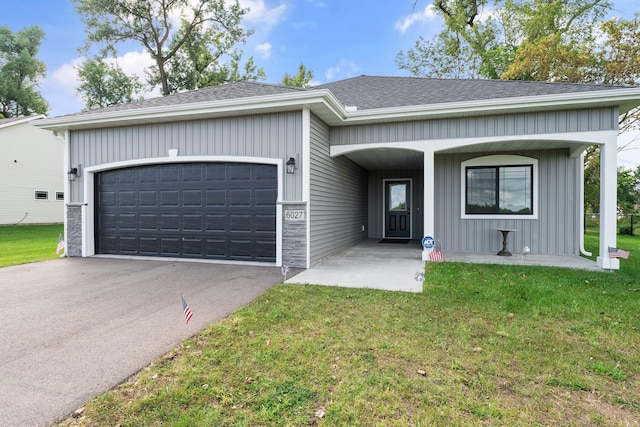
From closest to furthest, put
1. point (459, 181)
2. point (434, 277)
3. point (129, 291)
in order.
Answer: point (129, 291) < point (434, 277) < point (459, 181)

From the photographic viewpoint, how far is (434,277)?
501cm

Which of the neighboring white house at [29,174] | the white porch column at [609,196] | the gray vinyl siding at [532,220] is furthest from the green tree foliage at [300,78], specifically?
the white porch column at [609,196]

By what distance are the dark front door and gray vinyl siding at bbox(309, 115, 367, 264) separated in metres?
1.25

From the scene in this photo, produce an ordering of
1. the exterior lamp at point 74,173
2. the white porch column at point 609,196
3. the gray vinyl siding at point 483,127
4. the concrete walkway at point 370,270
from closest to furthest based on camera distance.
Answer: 1. the concrete walkway at point 370,270
2. the white porch column at point 609,196
3. the gray vinyl siding at point 483,127
4. the exterior lamp at point 74,173

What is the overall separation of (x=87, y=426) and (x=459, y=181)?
777 cm

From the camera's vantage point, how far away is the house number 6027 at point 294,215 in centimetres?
595

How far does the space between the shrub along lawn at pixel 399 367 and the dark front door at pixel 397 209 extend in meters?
6.52

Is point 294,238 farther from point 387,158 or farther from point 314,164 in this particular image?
point 387,158

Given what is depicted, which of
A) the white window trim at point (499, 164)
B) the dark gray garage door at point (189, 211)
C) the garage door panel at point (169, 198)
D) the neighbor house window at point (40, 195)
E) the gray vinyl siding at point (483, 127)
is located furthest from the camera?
the neighbor house window at point (40, 195)

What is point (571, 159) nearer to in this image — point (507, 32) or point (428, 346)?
point (428, 346)

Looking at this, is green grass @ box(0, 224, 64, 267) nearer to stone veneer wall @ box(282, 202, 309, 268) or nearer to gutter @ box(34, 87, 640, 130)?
gutter @ box(34, 87, 640, 130)

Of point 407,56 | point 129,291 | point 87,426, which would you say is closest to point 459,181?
point 129,291

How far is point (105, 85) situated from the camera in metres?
22.6

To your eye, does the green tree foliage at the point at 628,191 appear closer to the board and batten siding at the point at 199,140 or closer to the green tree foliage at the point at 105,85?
the board and batten siding at the point at 199,140
